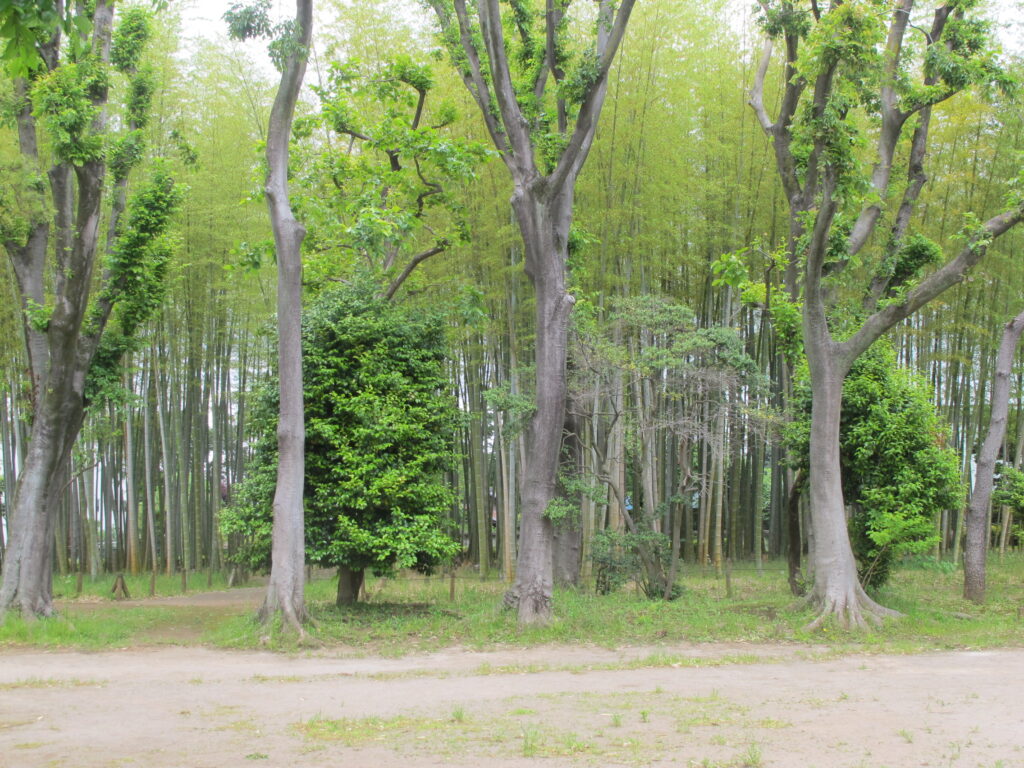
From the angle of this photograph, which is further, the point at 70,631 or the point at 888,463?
the point at 888,463

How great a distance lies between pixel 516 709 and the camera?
582 centimetres

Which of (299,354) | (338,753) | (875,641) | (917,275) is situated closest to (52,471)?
(299,354)

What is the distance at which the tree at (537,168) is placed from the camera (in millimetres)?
9891

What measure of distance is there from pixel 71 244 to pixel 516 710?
8.47m

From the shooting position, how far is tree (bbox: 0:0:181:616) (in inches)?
397

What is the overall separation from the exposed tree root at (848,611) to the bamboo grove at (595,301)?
4.40 feet

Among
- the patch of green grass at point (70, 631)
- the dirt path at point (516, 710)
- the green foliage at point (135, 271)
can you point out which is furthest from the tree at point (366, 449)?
the dirt path at point (516, 710)

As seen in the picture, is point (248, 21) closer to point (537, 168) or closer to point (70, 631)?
point (537, 168)

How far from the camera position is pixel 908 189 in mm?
10992

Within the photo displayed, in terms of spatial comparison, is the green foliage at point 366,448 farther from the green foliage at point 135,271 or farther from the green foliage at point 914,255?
the green foliage at point 914,255

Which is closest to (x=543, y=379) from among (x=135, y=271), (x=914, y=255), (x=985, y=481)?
(x=914, y=255)

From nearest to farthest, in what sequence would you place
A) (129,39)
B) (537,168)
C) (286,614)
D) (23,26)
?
(23,26), (286,614), (537,168), (129,39)

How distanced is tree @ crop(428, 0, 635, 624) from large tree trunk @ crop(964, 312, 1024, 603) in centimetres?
646

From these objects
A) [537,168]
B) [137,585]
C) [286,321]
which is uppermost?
[537,168]
